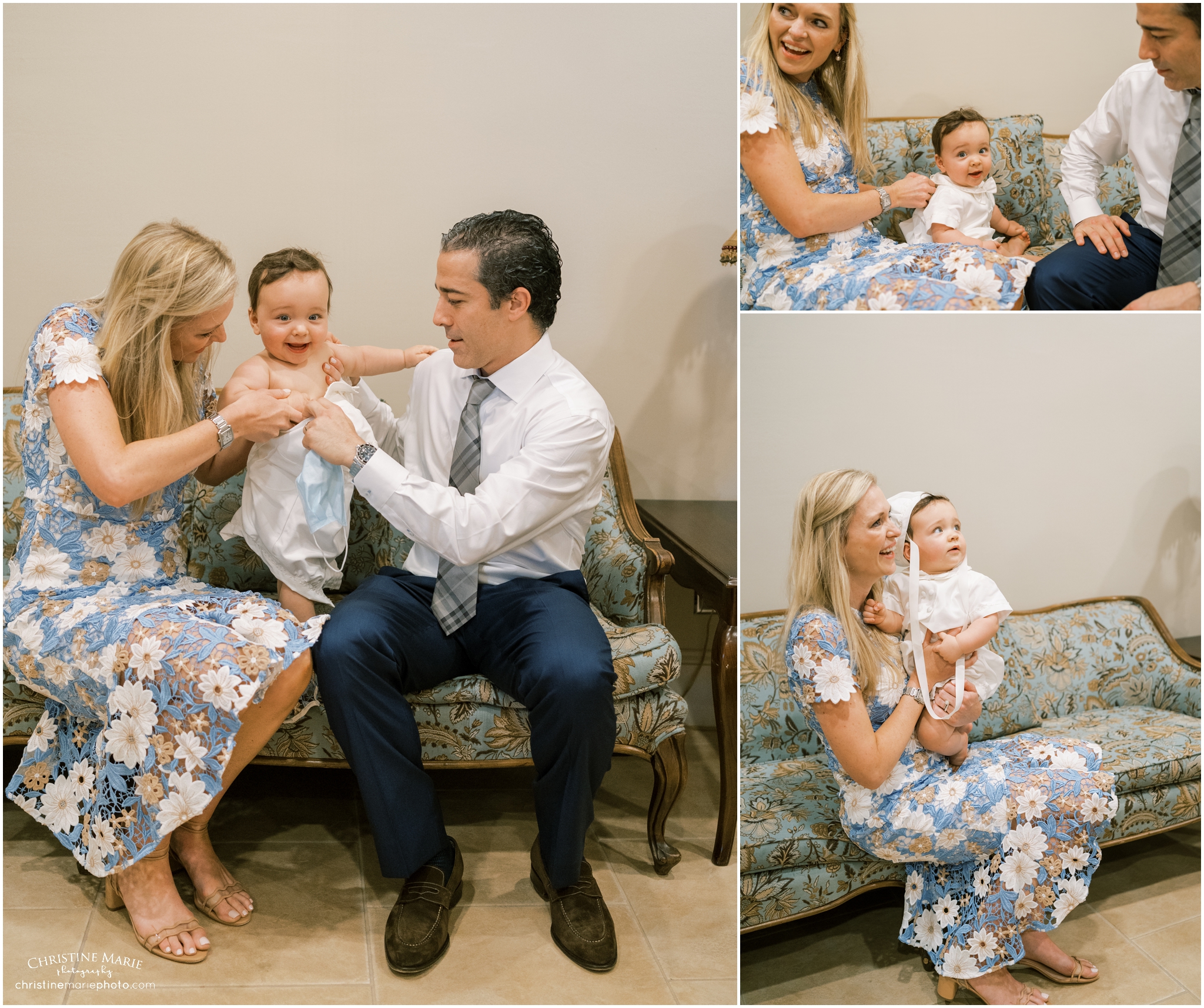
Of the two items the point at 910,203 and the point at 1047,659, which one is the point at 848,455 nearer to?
the point at 910,203

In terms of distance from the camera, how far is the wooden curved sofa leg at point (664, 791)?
2.45 meters

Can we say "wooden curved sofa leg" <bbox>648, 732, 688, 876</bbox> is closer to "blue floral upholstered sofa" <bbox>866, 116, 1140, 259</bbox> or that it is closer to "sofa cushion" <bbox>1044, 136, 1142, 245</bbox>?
"blue floral upholstered sofa" <bbox>866, 116, 1140, 259</bbox>

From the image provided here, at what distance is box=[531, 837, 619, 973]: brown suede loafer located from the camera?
2.13 metres

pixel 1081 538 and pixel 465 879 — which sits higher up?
pixel 1081 538

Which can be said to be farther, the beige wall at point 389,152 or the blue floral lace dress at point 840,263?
the beige wall at point 389,152

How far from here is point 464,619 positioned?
2332 mm

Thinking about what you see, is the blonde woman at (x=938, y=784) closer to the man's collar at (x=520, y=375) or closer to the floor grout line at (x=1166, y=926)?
the floor grout line at (x=1166, y=926)

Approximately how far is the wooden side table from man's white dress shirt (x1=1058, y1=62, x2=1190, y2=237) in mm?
1027

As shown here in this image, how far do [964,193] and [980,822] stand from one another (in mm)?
1152

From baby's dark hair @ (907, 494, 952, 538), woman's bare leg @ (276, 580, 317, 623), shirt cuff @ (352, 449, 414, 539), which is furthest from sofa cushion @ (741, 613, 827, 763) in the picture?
woman's bare leg @ (276, 580, 317, 623)

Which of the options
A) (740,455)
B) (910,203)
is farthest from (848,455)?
(910,203)

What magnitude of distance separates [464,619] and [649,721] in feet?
1.56

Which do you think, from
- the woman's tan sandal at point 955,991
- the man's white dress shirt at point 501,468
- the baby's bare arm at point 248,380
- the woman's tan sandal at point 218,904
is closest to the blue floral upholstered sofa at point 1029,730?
the woman's tan sandal at point 955,991

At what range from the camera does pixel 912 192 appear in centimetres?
196
